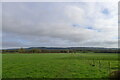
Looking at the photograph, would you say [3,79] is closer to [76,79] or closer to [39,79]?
[39,79]

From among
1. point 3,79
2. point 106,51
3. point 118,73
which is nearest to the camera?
point 118,73

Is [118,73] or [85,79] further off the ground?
[118,73]

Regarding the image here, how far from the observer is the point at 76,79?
1103 centimetres

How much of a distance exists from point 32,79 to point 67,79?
2984mm

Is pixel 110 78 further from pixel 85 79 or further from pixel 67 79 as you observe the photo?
pixel 67 79

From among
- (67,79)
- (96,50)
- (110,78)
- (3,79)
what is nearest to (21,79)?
(3,79)

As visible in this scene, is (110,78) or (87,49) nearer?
(110,78)

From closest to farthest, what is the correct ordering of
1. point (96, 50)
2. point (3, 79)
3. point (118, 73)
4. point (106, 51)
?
point (118, 73)
point (3, 79)
point (106, 51)
point (96, 50)

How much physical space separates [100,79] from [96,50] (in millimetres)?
102268

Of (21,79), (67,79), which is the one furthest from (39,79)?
(67,79)

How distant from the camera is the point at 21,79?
11.1m

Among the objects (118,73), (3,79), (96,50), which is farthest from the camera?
(96,50)

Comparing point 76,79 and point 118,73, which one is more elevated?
point 118,73

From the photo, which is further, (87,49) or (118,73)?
(87,49)
